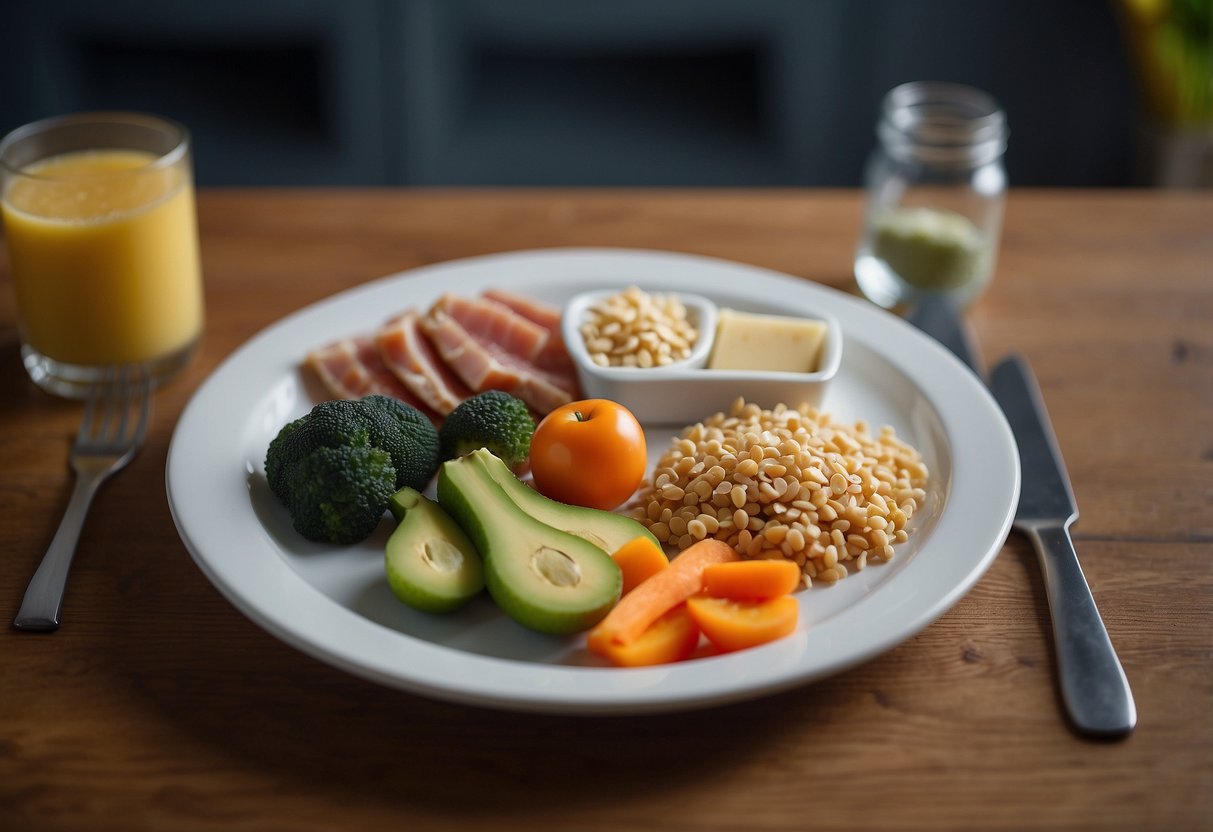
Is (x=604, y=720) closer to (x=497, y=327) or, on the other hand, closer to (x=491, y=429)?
(x=491, y=429)

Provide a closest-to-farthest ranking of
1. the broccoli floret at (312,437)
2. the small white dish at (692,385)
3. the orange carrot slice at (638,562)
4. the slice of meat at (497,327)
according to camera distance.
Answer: the orange carrot slice at (638,562)
the broccoli floret at (312,437)
the small white dish at (692,385)
the slice of meat at (497,327)

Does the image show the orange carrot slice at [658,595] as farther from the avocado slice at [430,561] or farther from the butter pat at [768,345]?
the butter pat at [768,345]

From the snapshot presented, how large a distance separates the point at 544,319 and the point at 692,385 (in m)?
0.35

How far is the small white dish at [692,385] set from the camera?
1777 mm

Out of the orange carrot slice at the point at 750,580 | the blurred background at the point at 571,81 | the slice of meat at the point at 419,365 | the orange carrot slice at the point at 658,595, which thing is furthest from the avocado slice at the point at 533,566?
the blurred background at the point at 571,81

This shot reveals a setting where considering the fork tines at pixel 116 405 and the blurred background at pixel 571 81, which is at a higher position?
the fork tines at pixel 116 405

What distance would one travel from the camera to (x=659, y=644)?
1.31m

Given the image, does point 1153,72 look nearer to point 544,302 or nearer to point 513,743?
point 544,302

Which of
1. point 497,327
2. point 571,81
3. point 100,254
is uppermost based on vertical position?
point 100,254

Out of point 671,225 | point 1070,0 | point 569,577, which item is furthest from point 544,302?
point 1070,0

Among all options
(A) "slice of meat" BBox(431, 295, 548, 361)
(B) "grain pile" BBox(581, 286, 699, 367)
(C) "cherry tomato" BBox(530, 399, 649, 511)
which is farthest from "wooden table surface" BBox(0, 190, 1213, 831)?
(B) "grain pile" BBox(581, 286, 699, 367)

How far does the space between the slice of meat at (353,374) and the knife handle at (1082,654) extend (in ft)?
3.21

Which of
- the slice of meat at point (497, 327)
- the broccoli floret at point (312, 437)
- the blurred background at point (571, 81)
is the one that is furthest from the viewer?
the blurred background at point (571, 81)

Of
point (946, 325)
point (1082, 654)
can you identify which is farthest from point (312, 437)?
point (946, 325)
